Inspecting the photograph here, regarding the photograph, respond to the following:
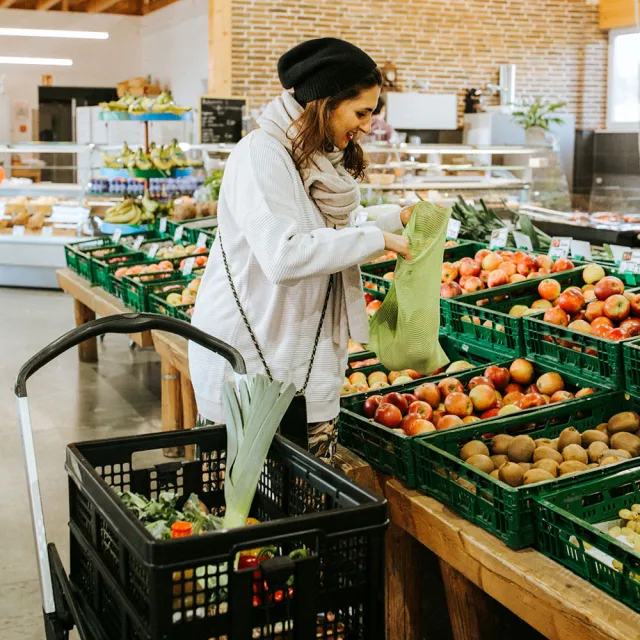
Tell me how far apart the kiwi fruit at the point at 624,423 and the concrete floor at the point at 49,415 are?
6.47 ft

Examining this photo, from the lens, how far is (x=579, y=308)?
3195 millimetres

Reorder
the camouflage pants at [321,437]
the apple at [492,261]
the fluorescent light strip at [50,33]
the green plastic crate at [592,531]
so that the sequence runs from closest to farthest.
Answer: the green plastic crate at [592,531]
the camouflage pants at [321,437]
the apple at [492,261]
the fluorescent light strip at [50,33]

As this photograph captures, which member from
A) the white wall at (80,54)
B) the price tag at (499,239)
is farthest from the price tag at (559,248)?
the white wall at (80,54)

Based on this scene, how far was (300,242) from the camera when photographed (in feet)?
6.26

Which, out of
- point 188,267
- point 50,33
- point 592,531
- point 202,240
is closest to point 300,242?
point 592,531

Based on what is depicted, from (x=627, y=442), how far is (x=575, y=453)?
18cm

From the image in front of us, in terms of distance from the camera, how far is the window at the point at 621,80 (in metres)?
13.1

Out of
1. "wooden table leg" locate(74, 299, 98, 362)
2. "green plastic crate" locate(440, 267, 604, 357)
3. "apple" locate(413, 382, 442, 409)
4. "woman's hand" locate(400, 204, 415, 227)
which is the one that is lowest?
"wooden table leg" locate(74, 299, 98, 362)

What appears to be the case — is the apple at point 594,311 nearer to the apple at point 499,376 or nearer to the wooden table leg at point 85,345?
the apple at point 499,376

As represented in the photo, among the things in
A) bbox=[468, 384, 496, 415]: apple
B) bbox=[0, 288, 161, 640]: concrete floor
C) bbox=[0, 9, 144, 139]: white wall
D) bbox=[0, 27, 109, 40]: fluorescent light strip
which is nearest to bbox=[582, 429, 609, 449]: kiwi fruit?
bbox=[468, 384, 496, 415]: apple

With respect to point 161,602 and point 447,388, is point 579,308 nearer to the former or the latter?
point 447,388

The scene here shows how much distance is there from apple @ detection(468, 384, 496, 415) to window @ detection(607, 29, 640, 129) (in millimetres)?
11399

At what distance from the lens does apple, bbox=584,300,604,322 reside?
3082 mm

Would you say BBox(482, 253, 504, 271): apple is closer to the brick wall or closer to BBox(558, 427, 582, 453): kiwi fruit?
BBox(558, 427, 582, 453): kiwi fruit
